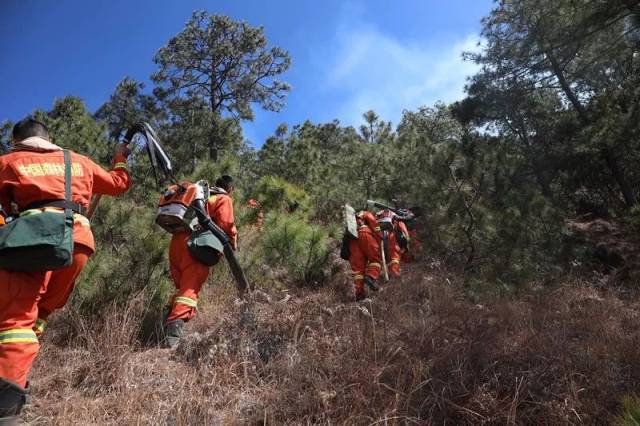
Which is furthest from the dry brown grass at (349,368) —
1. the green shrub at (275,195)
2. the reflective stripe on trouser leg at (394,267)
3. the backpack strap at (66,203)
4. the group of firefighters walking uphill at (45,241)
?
the green shrub at (275,195)

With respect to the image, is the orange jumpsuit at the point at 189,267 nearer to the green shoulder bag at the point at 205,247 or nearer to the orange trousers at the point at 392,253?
the green shoulder bag at the point at 205,247

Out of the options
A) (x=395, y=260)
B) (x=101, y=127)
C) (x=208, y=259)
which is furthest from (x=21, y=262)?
(x=101, y=127)

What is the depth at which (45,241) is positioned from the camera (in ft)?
6.45

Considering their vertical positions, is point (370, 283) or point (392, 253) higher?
point (392, 253)

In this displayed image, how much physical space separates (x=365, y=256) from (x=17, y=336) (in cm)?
425

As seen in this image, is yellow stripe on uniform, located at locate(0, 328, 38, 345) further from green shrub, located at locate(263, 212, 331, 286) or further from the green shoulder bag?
green shrub, located at locate(263, 212, 331, 286)

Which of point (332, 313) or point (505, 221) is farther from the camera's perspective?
point (505, 221)

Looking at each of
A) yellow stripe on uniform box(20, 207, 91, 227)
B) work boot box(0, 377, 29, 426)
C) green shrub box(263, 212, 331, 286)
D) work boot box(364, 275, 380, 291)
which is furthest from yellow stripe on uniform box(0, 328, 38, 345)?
work boot box(364, 275, 380, 291)

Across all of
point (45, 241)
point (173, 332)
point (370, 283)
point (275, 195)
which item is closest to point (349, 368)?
point (173, 332)

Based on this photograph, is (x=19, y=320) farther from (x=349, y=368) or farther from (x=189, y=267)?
(x=349, y=368)

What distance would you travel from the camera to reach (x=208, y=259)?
3.50 m

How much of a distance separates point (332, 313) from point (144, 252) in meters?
1.97

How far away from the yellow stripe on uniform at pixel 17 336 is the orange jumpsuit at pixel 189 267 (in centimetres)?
132

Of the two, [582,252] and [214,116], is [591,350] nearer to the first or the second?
[582,252]
